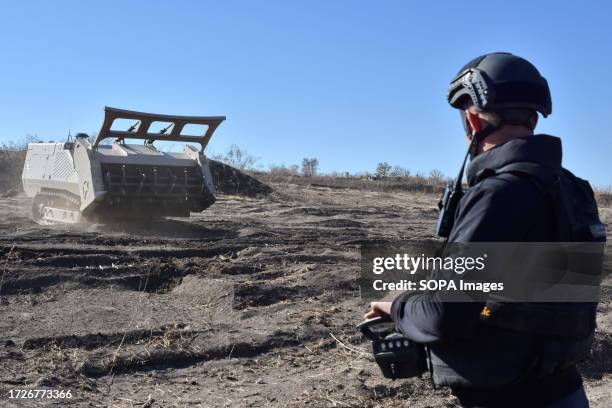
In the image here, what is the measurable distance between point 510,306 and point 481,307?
9 cm

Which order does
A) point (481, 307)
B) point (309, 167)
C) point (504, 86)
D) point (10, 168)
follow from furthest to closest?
point (309, 167) → point (10, 168) → point (504, 86) → point (481, 307)

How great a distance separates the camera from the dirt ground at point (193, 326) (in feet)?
17.2

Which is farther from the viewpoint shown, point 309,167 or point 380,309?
point 309,167

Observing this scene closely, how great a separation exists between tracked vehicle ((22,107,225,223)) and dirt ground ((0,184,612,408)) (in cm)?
111

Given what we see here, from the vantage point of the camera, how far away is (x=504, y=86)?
2387mm

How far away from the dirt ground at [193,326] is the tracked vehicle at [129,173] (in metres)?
1.11

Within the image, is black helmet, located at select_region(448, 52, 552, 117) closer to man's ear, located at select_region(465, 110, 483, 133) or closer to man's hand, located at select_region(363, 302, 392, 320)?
man's ear, located at select_region(465, 110, 483, 133)

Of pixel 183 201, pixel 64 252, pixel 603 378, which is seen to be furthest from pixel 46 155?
pixel 603 378

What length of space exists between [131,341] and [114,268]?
300 centimetres
